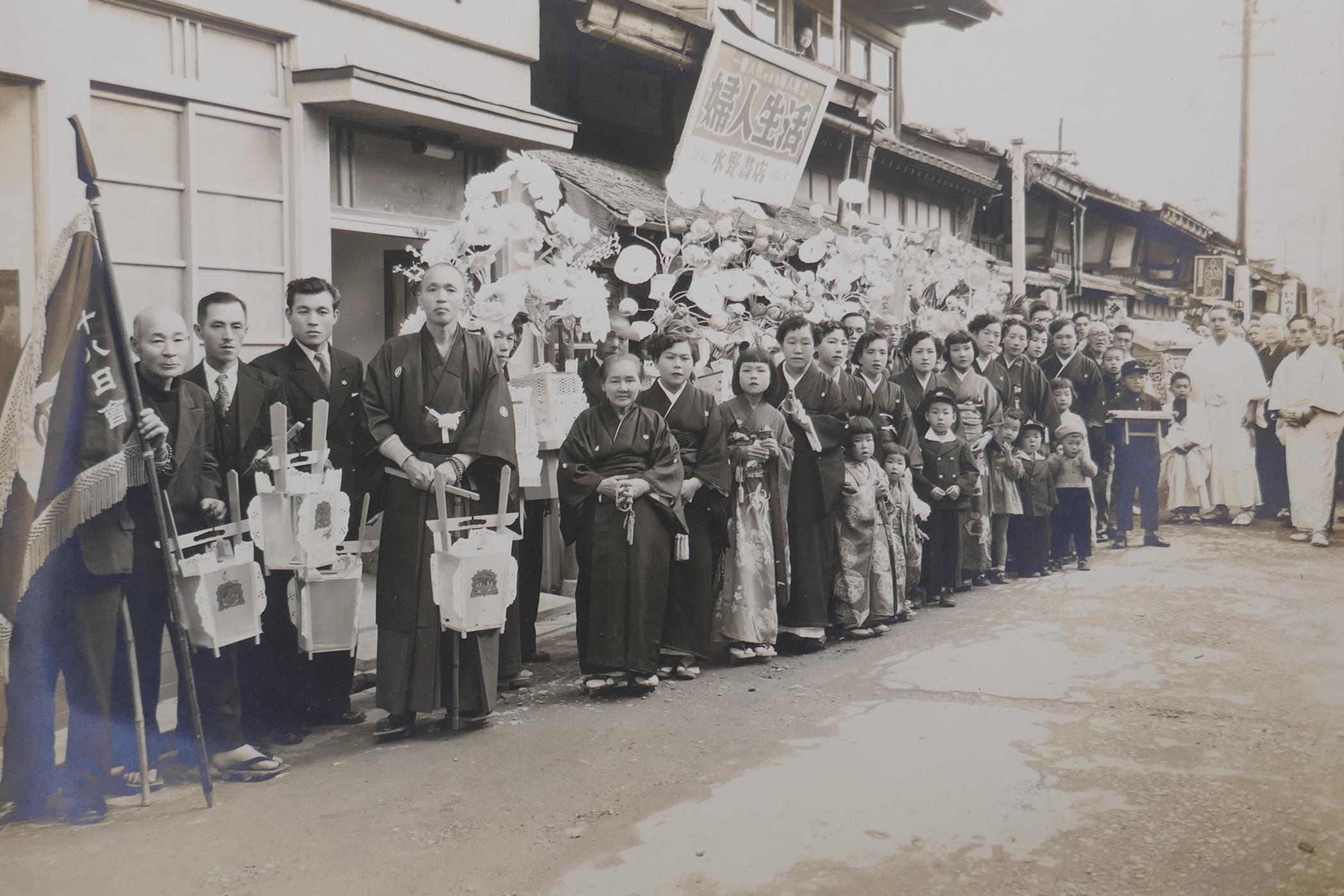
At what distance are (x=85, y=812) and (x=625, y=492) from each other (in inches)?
103

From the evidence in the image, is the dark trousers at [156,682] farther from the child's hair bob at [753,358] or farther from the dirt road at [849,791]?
the child's hair bob at [753,358]

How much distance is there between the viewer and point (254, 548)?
4715 mm

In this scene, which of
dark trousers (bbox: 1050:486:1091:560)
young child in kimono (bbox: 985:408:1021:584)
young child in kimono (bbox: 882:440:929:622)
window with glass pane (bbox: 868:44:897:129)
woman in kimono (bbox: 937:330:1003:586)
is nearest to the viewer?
young child in kimono (bbox: 882:440:929:622)

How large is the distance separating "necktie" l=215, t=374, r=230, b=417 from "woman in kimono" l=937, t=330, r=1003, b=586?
16.4 feet

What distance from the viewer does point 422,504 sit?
194 inches

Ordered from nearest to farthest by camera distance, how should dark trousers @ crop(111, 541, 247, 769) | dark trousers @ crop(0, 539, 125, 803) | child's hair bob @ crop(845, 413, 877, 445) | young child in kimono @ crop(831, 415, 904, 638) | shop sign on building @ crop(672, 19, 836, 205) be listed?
1. dark trousers @ crop(0, 539, 125, 803)
2. dark trousers @ crop(111, 541, 247, 769)
3. young child in kimono @ crop(831, 415, 904, 638)
4. child's hair bob @ crop(845, 413, 877, 445)
5. shop sign on building @ crop(672, 19, 836, 205)

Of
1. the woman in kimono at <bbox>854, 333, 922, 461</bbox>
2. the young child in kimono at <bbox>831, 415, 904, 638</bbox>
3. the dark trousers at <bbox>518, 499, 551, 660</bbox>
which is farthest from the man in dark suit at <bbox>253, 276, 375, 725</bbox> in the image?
A: the woman in kimono at <bbox>854, 333, 922, 461</bbox>

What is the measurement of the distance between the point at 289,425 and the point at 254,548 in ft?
1.74

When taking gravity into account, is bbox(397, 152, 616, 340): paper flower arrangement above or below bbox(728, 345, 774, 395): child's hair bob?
above

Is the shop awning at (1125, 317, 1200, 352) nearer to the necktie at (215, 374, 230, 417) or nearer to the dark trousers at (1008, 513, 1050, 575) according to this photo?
the dark trousers at (1008, 513, 1050, 575)

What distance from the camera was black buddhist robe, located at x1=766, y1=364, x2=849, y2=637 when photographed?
21.5ft

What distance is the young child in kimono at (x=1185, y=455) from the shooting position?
5.97 meters

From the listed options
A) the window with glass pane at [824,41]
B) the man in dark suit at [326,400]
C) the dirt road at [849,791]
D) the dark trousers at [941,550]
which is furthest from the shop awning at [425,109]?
the window with glass pane at [824,41]

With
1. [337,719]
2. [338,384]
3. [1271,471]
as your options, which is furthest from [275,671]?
[1271,471]
